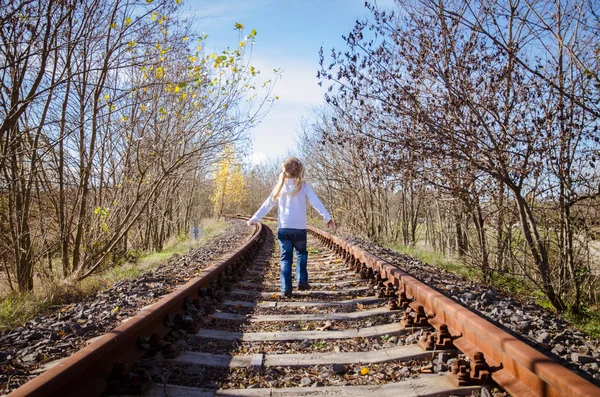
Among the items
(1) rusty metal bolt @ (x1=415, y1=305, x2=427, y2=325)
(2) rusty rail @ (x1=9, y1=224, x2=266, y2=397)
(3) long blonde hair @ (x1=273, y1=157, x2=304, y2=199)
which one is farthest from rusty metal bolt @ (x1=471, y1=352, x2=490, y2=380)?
(3) long blonde hair @ (x1=273, y1=157, x2=304, y2=199)

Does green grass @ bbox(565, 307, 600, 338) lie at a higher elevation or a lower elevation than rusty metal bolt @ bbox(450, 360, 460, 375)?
lower

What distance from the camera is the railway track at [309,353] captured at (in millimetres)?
2818

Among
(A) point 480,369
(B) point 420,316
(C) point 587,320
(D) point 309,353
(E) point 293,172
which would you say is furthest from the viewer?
(E) point 293,172

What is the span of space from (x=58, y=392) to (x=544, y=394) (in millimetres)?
2384

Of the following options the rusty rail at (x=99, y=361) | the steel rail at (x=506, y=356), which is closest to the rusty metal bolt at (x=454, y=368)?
the steel rail at (x=506, y=356)

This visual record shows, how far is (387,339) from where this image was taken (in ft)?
13.9

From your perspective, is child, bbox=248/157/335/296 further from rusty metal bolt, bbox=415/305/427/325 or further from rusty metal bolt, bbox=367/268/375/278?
rusty metal bolt, bbox=415/305/427/325

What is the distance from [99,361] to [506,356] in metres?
2.35

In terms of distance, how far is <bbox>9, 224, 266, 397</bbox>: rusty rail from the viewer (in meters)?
2.49

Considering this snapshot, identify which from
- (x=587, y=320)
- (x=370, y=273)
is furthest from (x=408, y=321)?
(x=587, y=320)

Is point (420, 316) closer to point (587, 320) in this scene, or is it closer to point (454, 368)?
point (454, 368)

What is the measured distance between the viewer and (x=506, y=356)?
9.65 ft

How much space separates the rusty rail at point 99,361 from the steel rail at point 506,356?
2228mm

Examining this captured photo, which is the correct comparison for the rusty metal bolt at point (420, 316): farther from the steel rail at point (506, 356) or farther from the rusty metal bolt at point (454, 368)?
the rusty metal bolt at point (454, 368)
